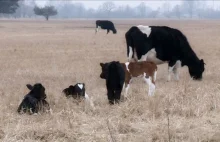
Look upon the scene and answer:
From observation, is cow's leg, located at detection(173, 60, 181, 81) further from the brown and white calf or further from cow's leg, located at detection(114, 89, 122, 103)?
cow's leg, located at detection(114, 89, 122, 103)

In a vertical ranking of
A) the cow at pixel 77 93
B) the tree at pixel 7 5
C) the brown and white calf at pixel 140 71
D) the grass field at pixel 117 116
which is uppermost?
the brown and white calf at pixel 140 71

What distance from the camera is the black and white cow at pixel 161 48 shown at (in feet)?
47.1

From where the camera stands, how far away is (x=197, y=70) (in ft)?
48.9

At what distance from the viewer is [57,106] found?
946 cm

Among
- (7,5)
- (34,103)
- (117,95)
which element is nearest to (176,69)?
(117,95)

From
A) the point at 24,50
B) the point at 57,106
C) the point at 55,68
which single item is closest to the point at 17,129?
the point at 57,106

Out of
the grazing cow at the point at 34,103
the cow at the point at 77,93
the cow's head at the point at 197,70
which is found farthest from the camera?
the cow's head at the point at 197,70

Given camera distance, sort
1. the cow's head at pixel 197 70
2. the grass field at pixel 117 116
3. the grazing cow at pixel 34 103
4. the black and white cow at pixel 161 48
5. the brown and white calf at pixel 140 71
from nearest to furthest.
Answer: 1. the grass field at pixel 117 116
2. the grazing cow at pixel 34 103
3. the brown and white calf at pixel 140 71
4. the black and white cow at pixel 161 48
5. the cow's head at pixel 197 70

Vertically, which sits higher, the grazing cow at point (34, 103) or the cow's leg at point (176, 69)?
the grazing cow at point (34, 103)

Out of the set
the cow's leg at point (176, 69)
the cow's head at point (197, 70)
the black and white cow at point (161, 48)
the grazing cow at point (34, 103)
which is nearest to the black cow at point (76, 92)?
the grazing cow at point (34, 103)

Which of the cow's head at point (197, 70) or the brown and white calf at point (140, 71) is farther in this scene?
the cow's head at point (197, 70)

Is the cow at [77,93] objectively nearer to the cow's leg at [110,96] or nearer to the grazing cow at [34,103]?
the cow's leg at [110,96]

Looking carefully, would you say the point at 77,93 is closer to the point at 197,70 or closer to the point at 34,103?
the point at 34,103

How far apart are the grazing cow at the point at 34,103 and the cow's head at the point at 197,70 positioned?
255 inches
